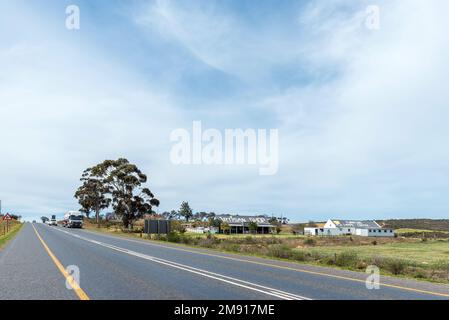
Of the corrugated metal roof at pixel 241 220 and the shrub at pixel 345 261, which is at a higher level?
the shrub at pixel 345 261

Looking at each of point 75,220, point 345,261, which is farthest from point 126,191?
point 345,261

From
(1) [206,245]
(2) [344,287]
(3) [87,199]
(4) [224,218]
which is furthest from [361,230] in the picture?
(2) [344,287]

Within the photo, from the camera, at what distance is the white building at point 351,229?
452ft

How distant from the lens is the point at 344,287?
458 inches

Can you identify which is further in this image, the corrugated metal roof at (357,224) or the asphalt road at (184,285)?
the corrugated metal roof at (357,224)

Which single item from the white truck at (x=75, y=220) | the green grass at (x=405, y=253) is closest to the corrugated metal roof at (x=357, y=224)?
the green grass at (x=405, y=253)

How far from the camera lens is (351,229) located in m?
144

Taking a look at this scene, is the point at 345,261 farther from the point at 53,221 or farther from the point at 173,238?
the point at 53,221

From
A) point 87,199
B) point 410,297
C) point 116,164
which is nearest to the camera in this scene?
point 410,297

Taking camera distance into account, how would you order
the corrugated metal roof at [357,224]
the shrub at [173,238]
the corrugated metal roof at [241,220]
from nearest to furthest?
Answer: the shrub at [173,238] < the corrugated metal roof at [357,224] < the corrugated metal roof at [241,220]

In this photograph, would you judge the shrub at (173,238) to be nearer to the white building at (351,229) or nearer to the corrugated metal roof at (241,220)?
the corrugated metal roof at (241,220)

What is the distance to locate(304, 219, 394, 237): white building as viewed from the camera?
13788 centimetres
